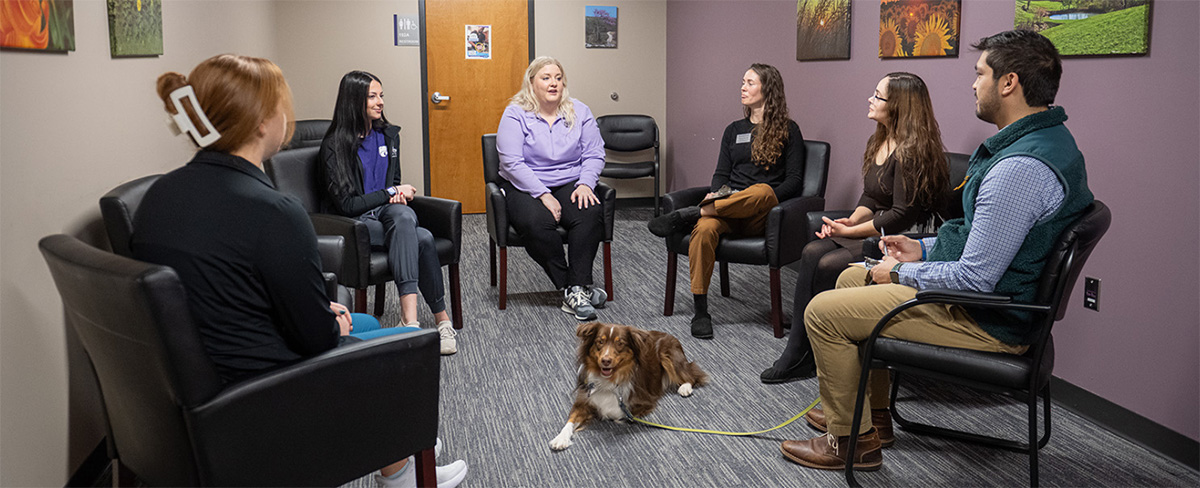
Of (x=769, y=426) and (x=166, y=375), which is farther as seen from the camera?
(x=769, y=426)

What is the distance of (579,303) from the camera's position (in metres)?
4.23

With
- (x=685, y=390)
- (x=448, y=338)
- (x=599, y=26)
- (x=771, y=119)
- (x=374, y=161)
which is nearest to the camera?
(x=685, y=390)

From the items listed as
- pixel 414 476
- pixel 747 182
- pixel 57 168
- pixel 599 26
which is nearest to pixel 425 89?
pixel 599 26

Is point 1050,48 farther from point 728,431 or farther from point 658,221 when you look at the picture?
point 658,221

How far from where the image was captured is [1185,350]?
2607 mm

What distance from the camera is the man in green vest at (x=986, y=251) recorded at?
218 centimetres

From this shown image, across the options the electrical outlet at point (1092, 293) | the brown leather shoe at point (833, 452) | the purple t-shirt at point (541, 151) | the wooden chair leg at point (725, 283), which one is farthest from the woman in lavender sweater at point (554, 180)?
the electrical outlet at point (1092, 293)

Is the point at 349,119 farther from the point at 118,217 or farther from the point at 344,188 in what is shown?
the point at 118,217

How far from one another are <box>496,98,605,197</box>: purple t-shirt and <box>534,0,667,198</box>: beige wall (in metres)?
2.96

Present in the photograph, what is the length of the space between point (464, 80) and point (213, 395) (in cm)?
595

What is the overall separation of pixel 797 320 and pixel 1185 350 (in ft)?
4.00

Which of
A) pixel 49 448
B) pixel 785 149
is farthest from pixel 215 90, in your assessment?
pixel 785 149

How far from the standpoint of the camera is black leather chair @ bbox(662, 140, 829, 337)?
3840mm

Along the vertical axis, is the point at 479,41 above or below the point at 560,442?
above
